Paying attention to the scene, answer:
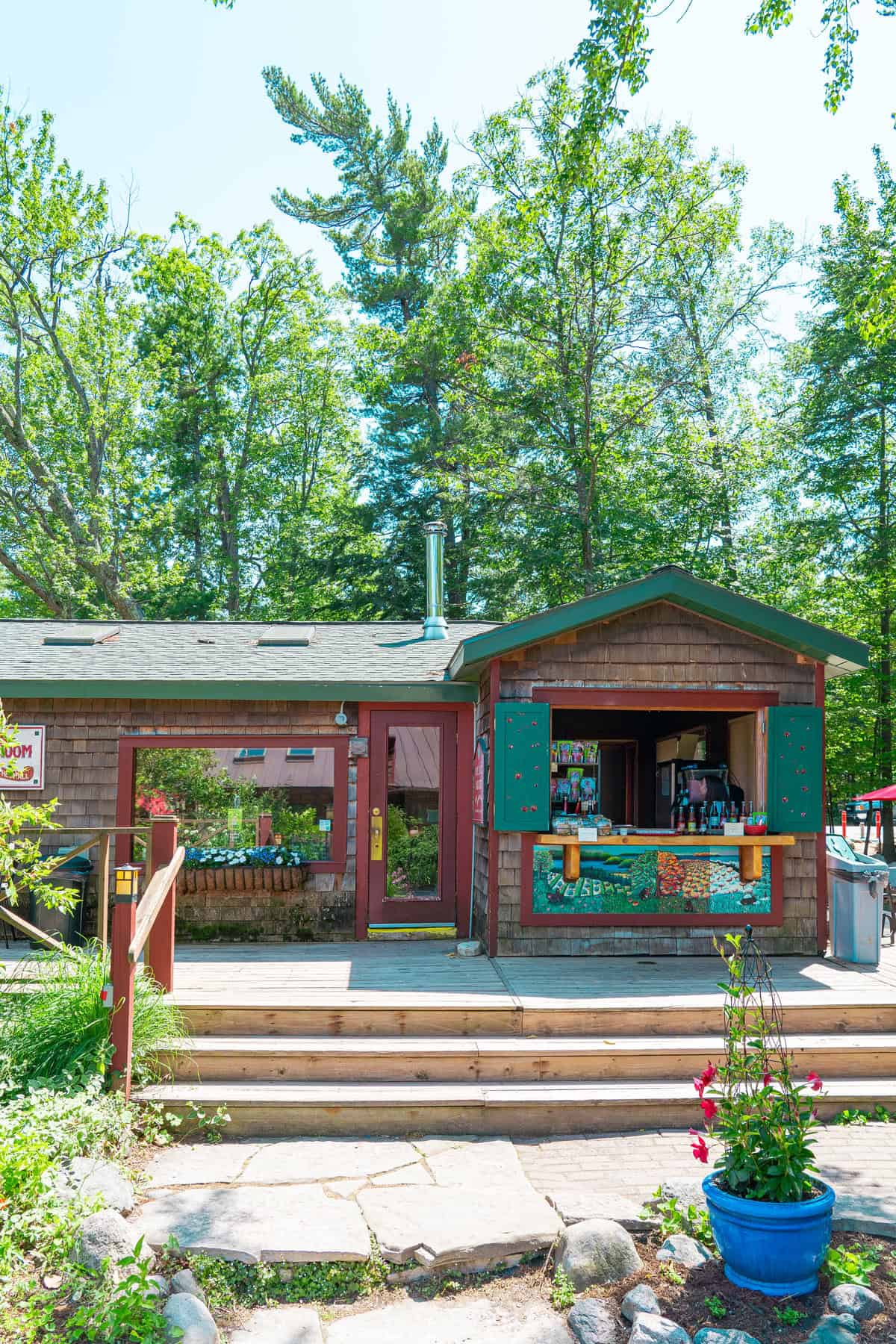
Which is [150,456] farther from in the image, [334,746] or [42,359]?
[334,746]

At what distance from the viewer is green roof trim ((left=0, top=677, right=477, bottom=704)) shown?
8.21 metres

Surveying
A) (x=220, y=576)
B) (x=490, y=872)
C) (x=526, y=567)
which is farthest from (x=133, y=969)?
(x=220, y=576)

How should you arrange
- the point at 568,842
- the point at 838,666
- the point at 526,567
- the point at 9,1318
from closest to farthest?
the point at 9,1318 < the point at 568,842 < the point at 838,666 < the point at 526,567

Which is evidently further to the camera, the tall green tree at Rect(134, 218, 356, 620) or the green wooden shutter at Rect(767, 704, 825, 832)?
the tall green tree at Rect(134, 218, 356, 620)

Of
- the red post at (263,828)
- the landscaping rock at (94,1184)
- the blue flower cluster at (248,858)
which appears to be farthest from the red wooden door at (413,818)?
the landscaping rock at (94,1184)

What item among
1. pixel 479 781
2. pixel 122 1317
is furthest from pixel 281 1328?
pixel 479 781

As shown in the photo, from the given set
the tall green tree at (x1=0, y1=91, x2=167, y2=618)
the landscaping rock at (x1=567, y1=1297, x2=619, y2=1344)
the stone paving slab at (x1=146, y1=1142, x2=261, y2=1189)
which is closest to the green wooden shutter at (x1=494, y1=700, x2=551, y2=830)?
the stone paving slab at (x1=146, y1=1142, x2=261, y2=1189)

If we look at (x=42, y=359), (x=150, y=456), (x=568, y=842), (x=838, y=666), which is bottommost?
(x=568, y=842)

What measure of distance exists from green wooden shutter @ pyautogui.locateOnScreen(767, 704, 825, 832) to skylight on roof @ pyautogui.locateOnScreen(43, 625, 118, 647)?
6.72 metres

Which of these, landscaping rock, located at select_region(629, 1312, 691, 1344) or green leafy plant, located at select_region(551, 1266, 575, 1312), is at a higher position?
landscaping rock, located at select_region(629, 1312, 691, 1344)

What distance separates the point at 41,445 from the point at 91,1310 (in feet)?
73.7

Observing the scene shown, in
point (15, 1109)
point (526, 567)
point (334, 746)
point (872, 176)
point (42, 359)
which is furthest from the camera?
point (42, 359)

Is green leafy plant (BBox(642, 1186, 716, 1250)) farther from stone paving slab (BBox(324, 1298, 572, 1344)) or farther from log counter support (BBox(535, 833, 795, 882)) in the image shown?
log counter support (BBox(535, 833, 795, 882))

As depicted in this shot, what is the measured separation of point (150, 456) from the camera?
897 inches
